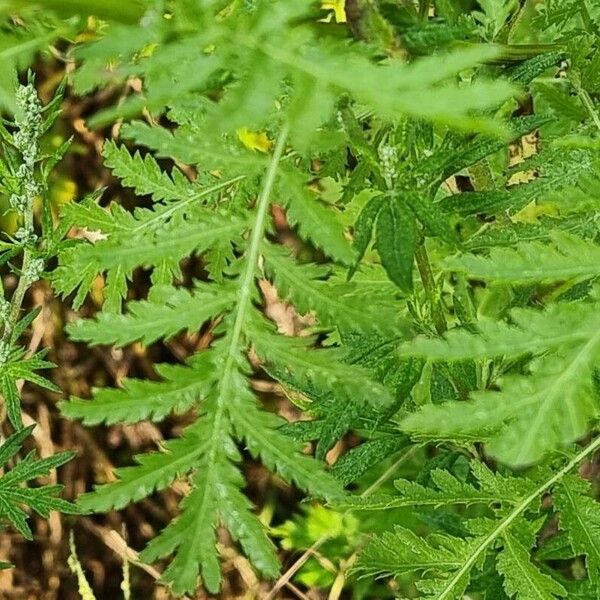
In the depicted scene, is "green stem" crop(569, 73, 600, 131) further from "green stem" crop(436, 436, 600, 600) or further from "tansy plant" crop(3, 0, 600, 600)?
"green stem" crop(436, 436, 600, 600)

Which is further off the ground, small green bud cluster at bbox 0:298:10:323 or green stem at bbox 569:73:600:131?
green stem at bbox 569:73:600:131

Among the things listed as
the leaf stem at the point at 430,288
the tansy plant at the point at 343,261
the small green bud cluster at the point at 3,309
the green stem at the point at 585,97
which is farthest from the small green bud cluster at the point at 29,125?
the green stem at the point at 585,97

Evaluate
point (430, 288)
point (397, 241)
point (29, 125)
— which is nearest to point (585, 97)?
point (430, 288)

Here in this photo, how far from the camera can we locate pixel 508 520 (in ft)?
2.91

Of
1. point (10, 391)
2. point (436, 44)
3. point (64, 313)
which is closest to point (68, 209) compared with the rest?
point (10, 391)

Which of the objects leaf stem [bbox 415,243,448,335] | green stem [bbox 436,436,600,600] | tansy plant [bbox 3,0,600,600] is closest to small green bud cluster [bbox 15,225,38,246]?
tansy plant [bbox 3,0,600,600]

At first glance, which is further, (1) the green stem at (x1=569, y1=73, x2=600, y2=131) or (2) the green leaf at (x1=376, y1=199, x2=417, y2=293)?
(1) the green stem at (x1=569, y1=73, x2=600, y2=131)

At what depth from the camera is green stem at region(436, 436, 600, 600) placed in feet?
2.89

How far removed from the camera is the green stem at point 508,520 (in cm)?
88

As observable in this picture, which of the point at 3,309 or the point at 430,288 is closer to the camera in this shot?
the point at 430,288

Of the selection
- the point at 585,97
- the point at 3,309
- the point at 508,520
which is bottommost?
the point at 508,520

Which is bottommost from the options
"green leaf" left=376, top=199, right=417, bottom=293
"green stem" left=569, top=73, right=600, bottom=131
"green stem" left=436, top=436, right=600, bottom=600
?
"green stem" left=436, top=436, right=600, bottom=600

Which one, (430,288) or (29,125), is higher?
(29,125)

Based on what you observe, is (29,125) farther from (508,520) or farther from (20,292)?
(508,520)
